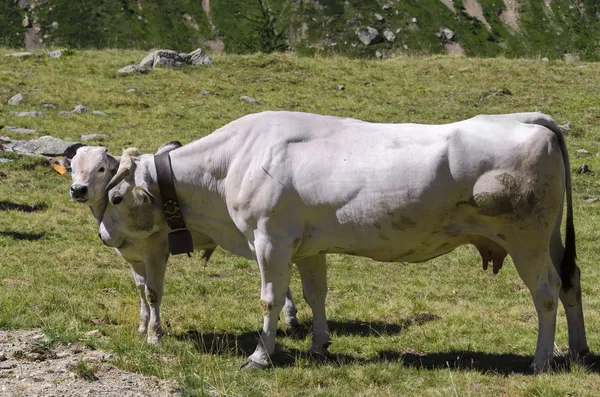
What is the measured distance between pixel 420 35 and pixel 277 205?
142m

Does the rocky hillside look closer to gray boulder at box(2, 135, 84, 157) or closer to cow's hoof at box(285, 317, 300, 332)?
gray boulder at box(2, 135, 84, 157)

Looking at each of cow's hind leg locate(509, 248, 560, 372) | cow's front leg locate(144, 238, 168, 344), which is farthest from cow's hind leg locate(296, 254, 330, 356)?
cow's hind leg locate(509, 248, 560, 372)

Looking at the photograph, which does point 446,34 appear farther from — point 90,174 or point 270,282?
point 270,282

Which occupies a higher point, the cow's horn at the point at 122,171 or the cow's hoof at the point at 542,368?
the cow's horn at the point at 122,171

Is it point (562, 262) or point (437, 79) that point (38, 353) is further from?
point (437, 79)

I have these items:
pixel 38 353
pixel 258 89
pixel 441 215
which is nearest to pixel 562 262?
pixel 441 215

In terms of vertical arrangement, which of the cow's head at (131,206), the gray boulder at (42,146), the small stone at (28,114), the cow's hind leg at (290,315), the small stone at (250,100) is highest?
the cow's head at (131,206)

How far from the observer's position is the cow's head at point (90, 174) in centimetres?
951

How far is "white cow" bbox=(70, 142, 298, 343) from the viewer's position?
9.64 metres

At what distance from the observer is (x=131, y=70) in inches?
1221

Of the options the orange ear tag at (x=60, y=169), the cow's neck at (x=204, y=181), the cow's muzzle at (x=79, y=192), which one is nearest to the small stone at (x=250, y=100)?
the orange ear tag at (x=60, y=169)

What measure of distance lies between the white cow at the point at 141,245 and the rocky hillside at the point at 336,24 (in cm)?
12862

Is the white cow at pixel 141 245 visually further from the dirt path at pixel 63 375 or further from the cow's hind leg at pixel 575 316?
the cow's hind leg at pixel 575 316

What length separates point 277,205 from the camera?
8875 millimetres
